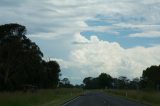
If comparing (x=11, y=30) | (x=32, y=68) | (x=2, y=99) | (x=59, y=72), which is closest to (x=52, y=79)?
(x=59, y=72)

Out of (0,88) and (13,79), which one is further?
(13,79)

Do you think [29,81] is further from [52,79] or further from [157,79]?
[157,79]

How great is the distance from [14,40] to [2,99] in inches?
2015

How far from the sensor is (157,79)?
141000mm

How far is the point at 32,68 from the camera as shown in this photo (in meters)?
97.4

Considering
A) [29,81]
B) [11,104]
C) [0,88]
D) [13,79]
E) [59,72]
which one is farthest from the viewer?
[59,72]

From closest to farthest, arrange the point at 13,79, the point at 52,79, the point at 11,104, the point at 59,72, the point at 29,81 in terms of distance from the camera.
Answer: the point at 11,104
the point at 13,79
the point at 29,81
the point at 52,79
the point at 59,72

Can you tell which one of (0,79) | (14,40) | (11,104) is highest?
(14,40)

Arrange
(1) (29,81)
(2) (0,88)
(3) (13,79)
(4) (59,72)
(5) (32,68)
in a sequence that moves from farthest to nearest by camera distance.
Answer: (4) (59,72) → (1) (29,81) → (5) (32,68) → (3) (13,79) → (2) (0,88)

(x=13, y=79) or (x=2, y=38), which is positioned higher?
(x=2, y=38)

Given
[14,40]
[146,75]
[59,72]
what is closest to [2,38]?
[14,40]

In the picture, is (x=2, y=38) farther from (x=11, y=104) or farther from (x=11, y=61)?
(x=11, y=104)

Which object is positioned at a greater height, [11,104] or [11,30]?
[11,30]

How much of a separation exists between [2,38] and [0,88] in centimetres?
1238
